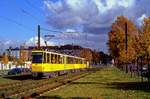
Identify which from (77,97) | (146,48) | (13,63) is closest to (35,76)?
(146,48)

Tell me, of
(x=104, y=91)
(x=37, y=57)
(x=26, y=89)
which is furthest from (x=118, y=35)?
(x=104, y=91)

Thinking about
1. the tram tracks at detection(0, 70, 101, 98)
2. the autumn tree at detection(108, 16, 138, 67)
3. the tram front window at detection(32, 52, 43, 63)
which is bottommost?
the tram tracks at detection(0, 70, 101, 98)

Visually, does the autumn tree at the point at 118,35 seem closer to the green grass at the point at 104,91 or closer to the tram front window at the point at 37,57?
the tram front window at the point at 37,57

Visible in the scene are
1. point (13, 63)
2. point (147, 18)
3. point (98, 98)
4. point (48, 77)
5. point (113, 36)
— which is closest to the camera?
point (98, 98)

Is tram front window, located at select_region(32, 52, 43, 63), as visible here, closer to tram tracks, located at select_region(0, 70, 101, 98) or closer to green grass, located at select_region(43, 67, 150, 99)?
tram tracks, located at select_region(0, 70, 101, 98)

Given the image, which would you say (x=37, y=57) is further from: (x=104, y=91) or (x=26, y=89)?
(x=104, y=91)

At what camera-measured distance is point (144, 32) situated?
1503 inches

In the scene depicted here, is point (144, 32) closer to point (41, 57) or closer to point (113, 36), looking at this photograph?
point (41, 57)

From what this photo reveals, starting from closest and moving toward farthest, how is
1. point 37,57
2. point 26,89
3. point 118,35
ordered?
point 26,89, point 37,57, point 118,35

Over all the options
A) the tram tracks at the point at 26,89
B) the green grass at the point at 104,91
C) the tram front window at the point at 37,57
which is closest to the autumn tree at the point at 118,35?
the tram front window at the point at 37,57

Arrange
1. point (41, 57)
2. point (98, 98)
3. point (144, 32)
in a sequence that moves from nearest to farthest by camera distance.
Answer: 1. point (98, 98)
2. point (144, 32)
3. point (41, 57)

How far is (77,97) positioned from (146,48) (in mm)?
12498

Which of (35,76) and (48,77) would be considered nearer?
(35,76)

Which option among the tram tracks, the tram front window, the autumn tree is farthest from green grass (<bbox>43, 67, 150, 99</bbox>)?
the autumn tree
